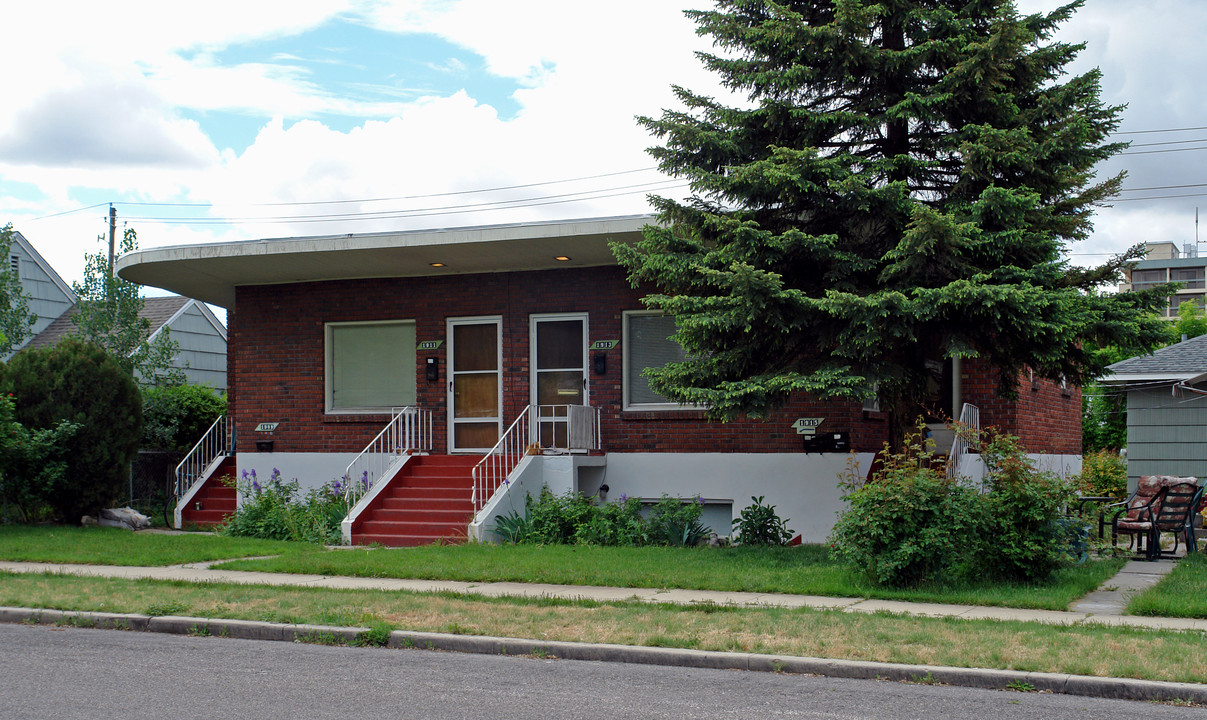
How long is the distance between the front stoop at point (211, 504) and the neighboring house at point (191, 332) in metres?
15.2

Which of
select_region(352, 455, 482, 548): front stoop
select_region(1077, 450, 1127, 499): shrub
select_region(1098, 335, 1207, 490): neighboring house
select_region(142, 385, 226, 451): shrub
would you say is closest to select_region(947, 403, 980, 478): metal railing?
select_region(1098, 335, 1207, 490): neighboring house

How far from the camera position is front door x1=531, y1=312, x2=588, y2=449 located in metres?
17.0

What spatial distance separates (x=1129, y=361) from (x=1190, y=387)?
133 cm

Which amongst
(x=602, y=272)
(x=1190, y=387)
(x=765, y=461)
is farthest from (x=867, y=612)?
(x=1190, y=387)

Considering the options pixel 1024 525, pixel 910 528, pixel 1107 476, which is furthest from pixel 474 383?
pixel 1107 476

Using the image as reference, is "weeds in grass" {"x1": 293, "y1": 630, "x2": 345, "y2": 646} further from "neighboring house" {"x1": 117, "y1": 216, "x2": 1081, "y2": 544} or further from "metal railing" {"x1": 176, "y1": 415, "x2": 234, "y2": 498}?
"metal railing" {"x1": 176, "y1": 415, "x2": 234, "y2": 498}

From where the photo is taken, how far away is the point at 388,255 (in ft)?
54.1

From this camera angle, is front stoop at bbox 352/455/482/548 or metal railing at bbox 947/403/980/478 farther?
front stoop at bbox 352/455/482/548

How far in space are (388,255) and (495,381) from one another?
2.79 m

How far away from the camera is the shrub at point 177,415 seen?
21250mm

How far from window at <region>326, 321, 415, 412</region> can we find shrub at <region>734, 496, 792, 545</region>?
21.9ft

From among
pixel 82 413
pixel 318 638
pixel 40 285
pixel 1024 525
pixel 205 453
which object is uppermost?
pixel 40 285

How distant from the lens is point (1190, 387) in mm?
16656

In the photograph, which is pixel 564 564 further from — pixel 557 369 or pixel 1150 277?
pixel 1150 277
